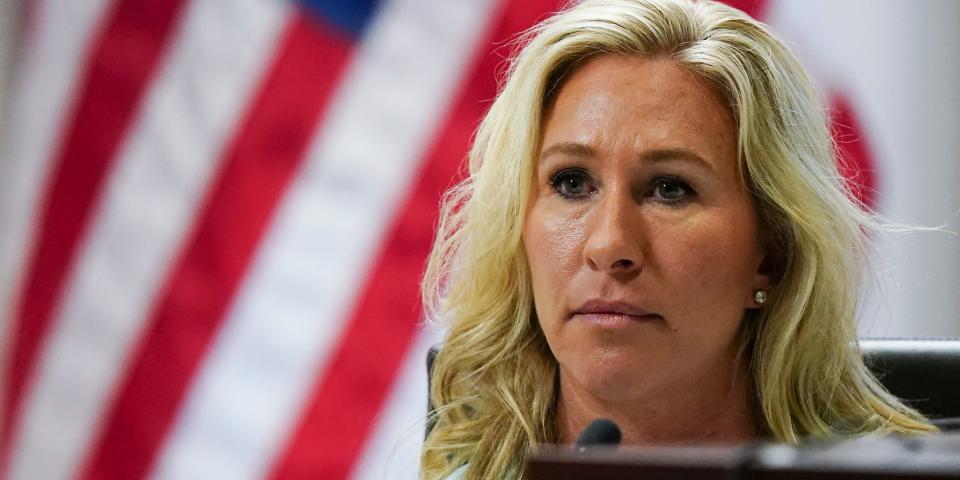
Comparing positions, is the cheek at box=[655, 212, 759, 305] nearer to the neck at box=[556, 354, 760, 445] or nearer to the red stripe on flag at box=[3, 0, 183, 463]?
the neck at box=[556, 354, 760, 445]

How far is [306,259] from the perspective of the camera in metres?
2.19

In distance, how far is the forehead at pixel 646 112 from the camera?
3.66 ft

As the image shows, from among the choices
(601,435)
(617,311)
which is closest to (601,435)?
(601,435)

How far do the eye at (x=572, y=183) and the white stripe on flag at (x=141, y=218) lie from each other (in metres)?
1.16

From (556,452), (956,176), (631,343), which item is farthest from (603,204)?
(956,176)

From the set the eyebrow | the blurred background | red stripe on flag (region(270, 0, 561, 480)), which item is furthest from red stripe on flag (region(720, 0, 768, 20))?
the eyebrow

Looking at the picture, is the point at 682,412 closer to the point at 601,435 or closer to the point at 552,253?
the point at 552,253

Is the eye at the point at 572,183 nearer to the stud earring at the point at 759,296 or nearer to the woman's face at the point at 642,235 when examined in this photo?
the woman's face at the point at 642,235

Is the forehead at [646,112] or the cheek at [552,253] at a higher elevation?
the forehead at [646,112]

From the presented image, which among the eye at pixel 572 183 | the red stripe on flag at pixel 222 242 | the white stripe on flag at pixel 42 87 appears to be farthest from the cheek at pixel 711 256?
the white stripe on flag at pixel 42 87

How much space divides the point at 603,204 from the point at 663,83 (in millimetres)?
139

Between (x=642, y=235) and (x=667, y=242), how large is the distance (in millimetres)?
24

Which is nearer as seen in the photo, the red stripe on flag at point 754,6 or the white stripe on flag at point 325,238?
the red stripe on flag at point 754,6

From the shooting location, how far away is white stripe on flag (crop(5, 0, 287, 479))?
220 centimetres
